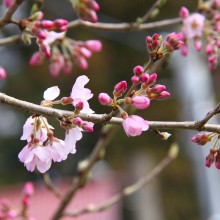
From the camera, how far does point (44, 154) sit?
3.32 feet

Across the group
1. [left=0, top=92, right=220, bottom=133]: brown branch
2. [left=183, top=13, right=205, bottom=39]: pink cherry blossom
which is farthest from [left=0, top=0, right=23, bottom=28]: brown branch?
[left=183, top=13, right=205, bottom=39]: pink cherry blossom

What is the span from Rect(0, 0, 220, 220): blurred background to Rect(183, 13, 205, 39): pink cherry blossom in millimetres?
5680

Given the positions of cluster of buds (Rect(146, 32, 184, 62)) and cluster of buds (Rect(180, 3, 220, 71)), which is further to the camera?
cluster of buds (Rect(180, 3, 220, 71))

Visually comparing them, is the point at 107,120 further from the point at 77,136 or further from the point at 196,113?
the point at 196,113

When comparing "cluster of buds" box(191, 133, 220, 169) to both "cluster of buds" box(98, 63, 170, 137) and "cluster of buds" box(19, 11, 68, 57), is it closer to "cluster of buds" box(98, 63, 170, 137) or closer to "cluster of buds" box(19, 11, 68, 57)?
"cluster of buds" box(98, 63, 170, 137)

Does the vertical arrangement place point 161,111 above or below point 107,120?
above

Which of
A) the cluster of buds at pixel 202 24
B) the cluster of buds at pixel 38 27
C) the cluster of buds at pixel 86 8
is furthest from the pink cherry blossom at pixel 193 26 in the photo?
the cluster of buds at pixel 38 27

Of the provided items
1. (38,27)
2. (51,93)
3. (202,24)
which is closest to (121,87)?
(51,93)

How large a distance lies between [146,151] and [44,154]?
803cm

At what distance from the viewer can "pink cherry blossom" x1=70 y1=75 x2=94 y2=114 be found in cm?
97

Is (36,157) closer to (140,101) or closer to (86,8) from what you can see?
(140,101)

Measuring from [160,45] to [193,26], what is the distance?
2.57 feet

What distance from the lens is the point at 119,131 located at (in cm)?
768

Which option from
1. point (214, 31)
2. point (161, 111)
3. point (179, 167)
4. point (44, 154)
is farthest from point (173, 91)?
point (44, 154)
